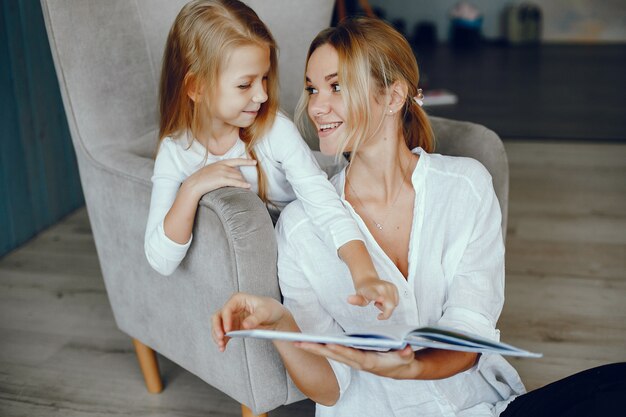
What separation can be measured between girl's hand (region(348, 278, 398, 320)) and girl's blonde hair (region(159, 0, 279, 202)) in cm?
45

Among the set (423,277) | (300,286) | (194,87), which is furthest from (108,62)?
(423,277)

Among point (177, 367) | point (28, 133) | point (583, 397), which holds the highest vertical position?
point (583, 397)

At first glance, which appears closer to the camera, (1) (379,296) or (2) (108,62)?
(1) (379,296)

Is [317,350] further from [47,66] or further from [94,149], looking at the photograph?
[47,66]

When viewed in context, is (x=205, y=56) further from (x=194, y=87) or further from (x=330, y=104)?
(x=330, y=104)

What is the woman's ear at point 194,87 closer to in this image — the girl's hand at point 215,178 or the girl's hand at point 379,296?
the girl's hand at point 215,178

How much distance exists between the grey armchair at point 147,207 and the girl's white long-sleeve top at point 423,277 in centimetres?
7

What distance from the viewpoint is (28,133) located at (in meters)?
3.02

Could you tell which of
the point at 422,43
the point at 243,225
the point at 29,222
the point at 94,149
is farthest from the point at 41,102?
the point at 422,43

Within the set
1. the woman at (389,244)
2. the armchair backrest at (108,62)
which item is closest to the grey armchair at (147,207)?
the armchair backrest at (108,62)

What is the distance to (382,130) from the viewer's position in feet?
5.05

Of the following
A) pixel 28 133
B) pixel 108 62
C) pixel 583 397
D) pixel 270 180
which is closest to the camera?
pixel 583 397

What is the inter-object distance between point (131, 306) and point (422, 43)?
4927mm

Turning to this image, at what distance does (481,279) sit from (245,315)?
434 millimetres
